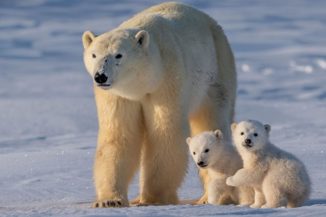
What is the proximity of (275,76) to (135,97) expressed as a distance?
1399 cm

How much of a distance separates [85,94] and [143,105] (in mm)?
10724

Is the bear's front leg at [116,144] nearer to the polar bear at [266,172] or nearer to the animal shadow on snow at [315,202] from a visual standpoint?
the polar bear at [266,172]

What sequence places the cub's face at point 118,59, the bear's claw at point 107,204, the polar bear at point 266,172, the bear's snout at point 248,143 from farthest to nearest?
the bear's claw at point 107,204
the cub's face at point 118,59
the bear's snout at point 248,143
the polar bear at point 266,172

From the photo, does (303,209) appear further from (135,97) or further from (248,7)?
(248,7)

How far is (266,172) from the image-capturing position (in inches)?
Answer: 247

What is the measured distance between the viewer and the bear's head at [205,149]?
661 centimetres

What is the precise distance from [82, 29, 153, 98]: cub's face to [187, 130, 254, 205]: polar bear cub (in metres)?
0.58

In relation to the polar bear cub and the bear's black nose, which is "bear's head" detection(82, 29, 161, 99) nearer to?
the bear's black nose

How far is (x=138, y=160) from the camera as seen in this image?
7.12m

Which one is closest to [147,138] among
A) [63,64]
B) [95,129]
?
[95,129]

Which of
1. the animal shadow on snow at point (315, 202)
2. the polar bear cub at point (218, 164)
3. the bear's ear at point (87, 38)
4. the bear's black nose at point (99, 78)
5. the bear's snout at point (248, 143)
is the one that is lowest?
the animal shadow on snow at point (315, 202)

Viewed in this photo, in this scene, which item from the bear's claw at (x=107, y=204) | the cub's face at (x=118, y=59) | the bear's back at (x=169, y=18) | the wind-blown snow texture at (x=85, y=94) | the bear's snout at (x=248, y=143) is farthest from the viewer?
the wind-blown snow texture at (x=85, y=94)

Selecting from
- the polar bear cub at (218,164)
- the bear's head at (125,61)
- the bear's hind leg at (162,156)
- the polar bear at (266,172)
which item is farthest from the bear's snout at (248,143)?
the bear's head at (125,61)

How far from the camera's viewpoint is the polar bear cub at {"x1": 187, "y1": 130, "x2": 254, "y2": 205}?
21.7 feet
